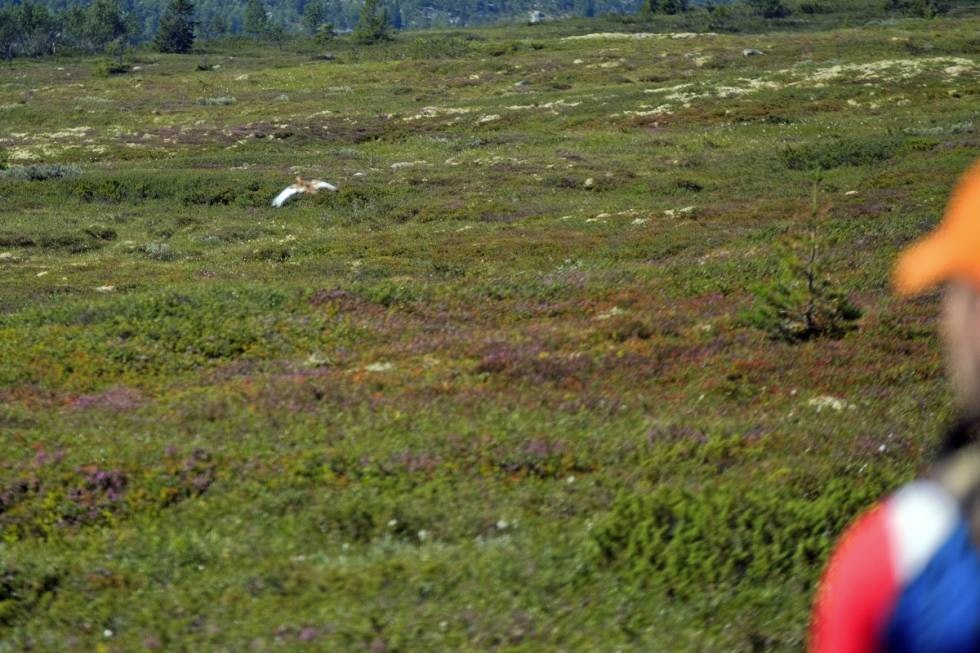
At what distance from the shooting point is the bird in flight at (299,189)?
156ft

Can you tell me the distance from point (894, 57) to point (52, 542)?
93721mm

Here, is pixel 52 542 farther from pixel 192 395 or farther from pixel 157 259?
pixel 157 259

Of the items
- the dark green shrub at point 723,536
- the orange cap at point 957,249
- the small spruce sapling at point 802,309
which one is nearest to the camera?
the orange cap at point 957,249

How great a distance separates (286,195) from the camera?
4778 centimetres

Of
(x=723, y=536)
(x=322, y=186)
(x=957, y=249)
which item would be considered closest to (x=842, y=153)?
(x=322, y=186)

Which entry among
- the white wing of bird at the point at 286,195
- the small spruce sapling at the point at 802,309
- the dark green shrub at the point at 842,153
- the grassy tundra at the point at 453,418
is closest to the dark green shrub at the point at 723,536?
the grassy tundra at the point at 453,418

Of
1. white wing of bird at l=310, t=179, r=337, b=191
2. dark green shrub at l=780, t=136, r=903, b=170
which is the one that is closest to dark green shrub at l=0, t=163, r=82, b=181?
white wing of bird at l=310, t=179, r=337, b=191

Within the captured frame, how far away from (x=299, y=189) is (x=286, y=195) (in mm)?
651

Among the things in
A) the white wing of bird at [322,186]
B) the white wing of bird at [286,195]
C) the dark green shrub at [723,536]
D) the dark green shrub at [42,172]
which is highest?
the dark green shrub at [723,536]

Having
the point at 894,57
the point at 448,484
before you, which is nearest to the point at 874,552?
the point at 448,484

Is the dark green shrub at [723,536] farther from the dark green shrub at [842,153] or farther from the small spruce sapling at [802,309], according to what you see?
the dark green shrub at [842,153]

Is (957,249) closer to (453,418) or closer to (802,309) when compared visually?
(453,418)

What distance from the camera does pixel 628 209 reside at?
138 feet

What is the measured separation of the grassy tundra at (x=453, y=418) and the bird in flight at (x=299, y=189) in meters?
1.43
